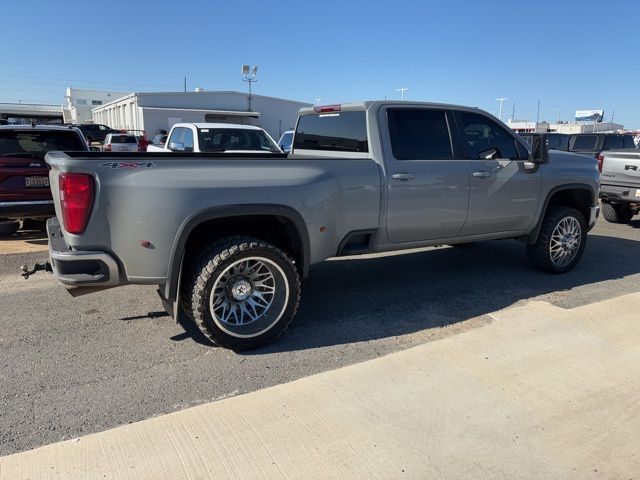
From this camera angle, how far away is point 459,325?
4562mm

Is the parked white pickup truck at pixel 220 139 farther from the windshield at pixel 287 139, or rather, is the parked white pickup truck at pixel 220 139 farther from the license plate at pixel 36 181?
the windshield at pixel 287 139

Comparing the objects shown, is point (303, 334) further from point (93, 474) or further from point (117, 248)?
point (93, 474)

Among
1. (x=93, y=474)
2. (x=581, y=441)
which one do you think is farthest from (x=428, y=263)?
(x=93, y=474)

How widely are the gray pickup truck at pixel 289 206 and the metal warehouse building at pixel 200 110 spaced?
110ft

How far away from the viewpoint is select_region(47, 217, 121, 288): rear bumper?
11.4ft

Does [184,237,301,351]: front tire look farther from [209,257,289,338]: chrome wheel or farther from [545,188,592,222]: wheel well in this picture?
[545,188,592,222]: wheel well

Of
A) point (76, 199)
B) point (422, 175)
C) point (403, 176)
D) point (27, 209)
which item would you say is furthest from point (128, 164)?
point (27, 209)

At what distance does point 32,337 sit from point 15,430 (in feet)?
4.70

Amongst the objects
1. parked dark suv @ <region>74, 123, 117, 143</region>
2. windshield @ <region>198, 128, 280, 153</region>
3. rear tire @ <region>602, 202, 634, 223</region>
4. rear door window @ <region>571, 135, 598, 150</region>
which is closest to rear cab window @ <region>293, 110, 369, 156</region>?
windshield @ <region>198, 128, 280, 153</region>

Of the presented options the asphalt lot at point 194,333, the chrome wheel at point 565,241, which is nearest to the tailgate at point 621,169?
the asphalt lot at point 194,333

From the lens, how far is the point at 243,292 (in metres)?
3.96

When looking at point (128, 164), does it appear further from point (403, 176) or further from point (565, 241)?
point (565, 241)

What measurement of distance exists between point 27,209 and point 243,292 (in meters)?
4.71

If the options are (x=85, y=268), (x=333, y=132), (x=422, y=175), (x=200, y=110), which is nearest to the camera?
(x=85, y=268)
